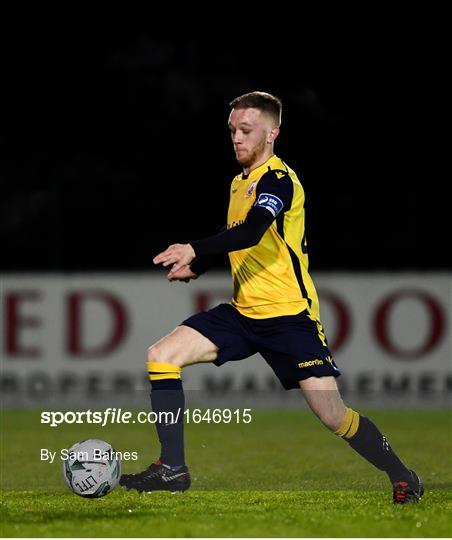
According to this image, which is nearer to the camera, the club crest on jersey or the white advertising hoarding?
the club crest on jersey

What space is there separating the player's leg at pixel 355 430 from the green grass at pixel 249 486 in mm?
129

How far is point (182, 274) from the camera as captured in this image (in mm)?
6754

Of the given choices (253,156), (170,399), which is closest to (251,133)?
(253,156)

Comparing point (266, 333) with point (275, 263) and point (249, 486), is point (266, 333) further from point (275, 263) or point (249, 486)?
point (249, 486)

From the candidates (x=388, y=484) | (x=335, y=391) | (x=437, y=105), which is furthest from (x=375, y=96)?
(x=335, y=391)

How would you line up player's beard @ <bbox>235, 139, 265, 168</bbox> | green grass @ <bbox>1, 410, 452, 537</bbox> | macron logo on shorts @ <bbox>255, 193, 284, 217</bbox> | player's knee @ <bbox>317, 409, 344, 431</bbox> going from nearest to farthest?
green grass @ <bbox>1, 410, 452, 537</bbox> → macron logo on shorts @ <bbox>255, 193, 284, 217</bbox> → player's knee @ <bbox>317, 409, 344, 431</bbox> → player's beard @ <bbox>235, 139, 265, 168</bbox>

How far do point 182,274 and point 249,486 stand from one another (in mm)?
2349

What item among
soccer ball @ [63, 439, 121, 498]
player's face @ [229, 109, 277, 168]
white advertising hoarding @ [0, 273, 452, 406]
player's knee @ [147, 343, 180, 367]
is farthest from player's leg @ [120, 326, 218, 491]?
white advertising hoarding @ [0, 273, 452, 406]

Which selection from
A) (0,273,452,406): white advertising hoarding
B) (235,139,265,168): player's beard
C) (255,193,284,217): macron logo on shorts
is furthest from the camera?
(0,273,452,406): white advertising hoarding

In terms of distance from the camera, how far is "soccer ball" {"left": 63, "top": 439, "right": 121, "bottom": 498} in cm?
712

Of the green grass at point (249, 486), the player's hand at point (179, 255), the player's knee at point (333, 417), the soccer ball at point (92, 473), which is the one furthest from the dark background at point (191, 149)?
the player's hand at point (179, 255)

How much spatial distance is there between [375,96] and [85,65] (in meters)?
4.72

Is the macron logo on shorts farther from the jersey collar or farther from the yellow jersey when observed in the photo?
the jersey collar

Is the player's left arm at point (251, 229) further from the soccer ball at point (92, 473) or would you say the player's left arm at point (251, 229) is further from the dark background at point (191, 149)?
the dark background at point (191, 149)
